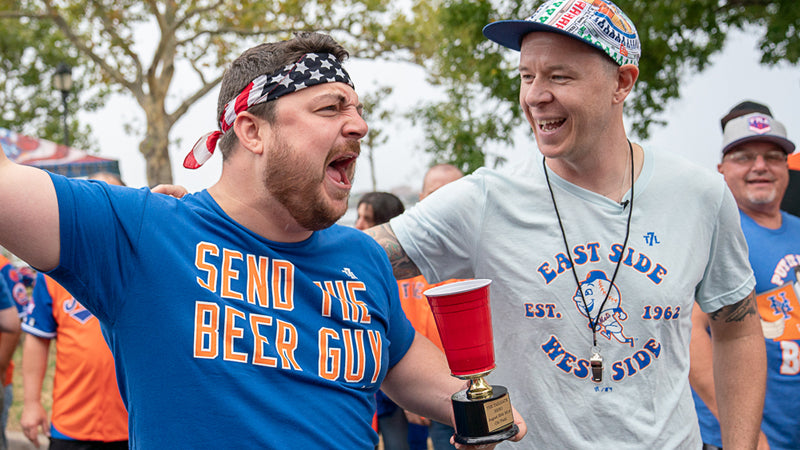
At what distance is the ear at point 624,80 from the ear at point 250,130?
134 centimetres

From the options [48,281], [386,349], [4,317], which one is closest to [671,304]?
[386,349]

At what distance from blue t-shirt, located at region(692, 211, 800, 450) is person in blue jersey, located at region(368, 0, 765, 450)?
4.83ft

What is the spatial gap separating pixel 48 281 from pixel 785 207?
522 centimetres

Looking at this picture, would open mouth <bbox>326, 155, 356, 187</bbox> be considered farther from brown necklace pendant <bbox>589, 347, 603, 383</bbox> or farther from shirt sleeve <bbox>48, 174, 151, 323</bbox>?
brown necklace pendant <bbox>589, 347, 603, 383</bbox>

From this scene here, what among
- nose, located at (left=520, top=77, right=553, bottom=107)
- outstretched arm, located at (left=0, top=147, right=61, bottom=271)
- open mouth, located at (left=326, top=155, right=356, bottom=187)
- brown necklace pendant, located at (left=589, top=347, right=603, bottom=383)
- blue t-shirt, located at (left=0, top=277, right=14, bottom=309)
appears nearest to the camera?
outstretched arm, located at (left=0, top=147, right=61, bottom=271)

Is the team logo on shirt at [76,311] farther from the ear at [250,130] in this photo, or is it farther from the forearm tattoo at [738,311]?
the forearm tattoo at [738,311]

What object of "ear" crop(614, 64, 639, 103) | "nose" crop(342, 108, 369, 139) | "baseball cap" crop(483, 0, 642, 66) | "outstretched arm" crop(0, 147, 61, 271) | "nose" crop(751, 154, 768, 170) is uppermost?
"baseball cap" crop(483, 0, 642, 66)

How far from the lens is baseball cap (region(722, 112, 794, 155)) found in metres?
4.24

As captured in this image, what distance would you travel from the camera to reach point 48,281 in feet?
15.1

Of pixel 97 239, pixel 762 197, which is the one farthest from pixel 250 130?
pixel 762 197

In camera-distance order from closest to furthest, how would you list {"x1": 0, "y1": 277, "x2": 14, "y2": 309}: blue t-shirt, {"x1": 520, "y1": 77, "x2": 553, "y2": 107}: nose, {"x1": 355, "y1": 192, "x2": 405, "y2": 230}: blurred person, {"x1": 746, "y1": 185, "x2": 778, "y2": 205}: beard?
{"x1": 520, "y1": 77, "x2": 553, "y2": 107}: nose → {"x1": 746, "y1": 185, "x2": 778, "y2": 205}: beard → {"x1": 0, "y1": 277, "x2": 14, "y2": 309}: blue t-shirt → {"x1": 355, "y1": 192, "x2": 405, "y2": 230}: blurred person

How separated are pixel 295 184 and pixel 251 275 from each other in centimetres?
31

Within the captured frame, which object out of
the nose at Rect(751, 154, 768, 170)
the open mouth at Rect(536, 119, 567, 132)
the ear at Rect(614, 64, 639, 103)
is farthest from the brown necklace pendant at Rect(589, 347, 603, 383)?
the nose at Rect(751, 154, 768, 170)

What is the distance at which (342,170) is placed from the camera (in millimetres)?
2314
